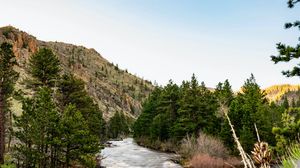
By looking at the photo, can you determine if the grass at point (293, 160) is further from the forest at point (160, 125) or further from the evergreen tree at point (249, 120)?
the evergreen tree at point (249, 120)

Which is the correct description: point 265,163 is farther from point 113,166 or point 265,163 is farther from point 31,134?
point 113,166

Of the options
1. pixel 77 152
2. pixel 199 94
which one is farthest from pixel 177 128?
pixel 77 152

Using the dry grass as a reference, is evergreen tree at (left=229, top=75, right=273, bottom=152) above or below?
above

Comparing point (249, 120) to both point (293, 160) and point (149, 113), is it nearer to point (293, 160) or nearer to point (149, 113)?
point (149, 113)

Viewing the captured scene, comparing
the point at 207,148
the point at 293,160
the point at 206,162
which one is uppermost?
the point at 207,148

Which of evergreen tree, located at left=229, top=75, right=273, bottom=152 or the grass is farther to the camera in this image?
evergreen tree, located at left=229, top=75, right=273, bottom=152

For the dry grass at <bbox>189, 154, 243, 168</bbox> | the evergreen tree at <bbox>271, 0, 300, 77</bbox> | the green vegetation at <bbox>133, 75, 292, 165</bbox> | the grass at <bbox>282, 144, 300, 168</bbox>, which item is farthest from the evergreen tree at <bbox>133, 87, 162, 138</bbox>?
the grass at <bbox>282, 144, 300, 168</bbox>

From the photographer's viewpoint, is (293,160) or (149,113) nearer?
(293,160)

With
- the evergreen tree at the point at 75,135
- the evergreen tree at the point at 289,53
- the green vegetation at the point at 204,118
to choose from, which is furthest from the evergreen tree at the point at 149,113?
the evergreen tree at the point at 289,53

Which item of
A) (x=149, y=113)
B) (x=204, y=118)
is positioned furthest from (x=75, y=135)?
(x=149, y=113)

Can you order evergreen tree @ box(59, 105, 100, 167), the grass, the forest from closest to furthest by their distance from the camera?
the grass, the forest, evergreen tree @ box(59, 105, 100, 167)

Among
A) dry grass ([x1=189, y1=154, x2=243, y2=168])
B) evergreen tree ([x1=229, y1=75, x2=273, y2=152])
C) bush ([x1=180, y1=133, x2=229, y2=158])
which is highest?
evergreen tree ([x1=229, y1=75, x2=273, y2=152])

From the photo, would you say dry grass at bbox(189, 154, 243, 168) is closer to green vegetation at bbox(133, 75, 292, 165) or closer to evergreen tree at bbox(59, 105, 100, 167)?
green vegetation at bbox(133, 75, 292, 165)

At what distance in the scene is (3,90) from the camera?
120 feet
